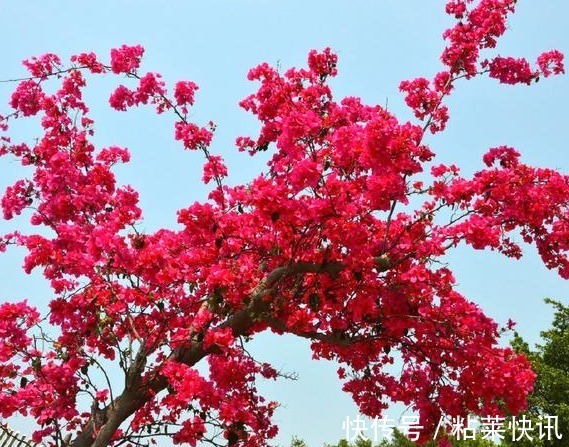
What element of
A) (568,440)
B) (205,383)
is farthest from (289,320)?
(568,440)

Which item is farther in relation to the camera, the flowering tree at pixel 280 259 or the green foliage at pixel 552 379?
the green foliage at pixel 552 379

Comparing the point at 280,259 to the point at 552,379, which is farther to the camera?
the point at 552,379

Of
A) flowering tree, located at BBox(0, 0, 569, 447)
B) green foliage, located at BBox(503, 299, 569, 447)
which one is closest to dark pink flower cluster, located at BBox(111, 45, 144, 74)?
flowering tree, located at BBox(0, 0, 569, 447)

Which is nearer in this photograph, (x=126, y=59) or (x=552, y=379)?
(x=126, y=59)

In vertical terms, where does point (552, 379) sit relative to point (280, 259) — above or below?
above

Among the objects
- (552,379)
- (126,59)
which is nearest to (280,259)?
(126,59)

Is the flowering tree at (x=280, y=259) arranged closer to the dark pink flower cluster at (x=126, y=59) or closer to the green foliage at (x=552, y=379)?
the dark pink flower cluster at (x=126, y=59)

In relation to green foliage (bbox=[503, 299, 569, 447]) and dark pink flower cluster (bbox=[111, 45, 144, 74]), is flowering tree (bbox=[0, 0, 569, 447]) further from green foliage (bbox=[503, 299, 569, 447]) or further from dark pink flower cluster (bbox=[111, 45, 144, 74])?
green foliage (bbox=[503, 299, 569, 447])

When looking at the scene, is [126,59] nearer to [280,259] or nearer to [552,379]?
[280,259]

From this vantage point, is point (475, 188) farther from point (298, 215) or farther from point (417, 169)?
point (298, 215)

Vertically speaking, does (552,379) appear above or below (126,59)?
above

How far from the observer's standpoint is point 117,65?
338 inches

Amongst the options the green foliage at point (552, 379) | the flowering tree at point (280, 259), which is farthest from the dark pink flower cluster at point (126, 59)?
the green foliage at point (552, 379)

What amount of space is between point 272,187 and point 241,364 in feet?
12.1
